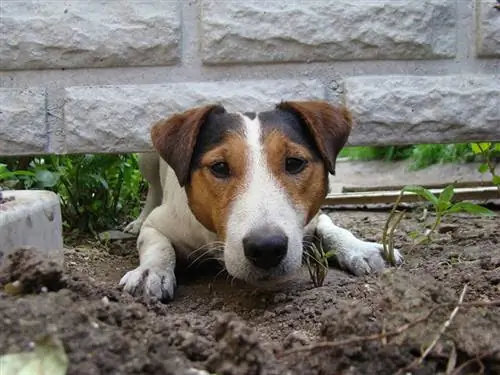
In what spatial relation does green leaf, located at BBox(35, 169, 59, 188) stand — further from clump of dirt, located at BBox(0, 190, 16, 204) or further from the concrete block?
clump of dirt, located at BBox(0, 190, 16, 204)

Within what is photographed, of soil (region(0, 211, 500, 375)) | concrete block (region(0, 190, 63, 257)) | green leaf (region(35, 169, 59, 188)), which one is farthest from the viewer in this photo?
green leaf (region(35, 169, 59, 188))

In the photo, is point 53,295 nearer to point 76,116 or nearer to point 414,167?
point 76,116

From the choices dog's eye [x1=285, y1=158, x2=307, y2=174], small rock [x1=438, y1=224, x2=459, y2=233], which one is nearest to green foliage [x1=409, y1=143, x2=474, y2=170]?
small rock [x1=438, y1=224, x2=459, y2=233]

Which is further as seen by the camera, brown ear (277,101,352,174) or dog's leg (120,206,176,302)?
brown ear (277,101,352,174)

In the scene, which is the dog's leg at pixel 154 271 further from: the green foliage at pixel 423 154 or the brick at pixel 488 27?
the green foliage at pixel 423 154

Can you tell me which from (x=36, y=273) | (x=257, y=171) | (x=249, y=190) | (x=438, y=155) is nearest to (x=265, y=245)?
(x=249, y=190)

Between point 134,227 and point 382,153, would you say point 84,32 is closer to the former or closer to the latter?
point 134,227

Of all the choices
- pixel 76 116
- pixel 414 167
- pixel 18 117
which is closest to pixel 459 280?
pixel 76 116
